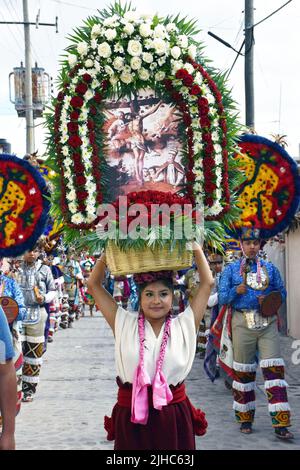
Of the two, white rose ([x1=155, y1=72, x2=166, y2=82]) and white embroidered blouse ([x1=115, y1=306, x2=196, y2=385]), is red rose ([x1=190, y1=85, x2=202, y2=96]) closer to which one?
white rose ([x1=155, y1=72, x2=166, y2=82])

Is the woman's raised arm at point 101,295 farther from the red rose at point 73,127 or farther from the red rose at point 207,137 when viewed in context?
the red rose at point 207,137

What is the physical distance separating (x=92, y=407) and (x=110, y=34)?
5.53m

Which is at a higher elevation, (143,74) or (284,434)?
(143,74)

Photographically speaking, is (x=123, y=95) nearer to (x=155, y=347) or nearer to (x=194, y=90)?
(x=194, y=90)

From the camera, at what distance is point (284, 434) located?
8.22 meters

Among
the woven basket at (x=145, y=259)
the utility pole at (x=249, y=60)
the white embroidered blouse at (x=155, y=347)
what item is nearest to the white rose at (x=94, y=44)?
the woven basket at (x=145, y=259)

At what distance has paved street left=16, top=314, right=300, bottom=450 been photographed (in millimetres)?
8094

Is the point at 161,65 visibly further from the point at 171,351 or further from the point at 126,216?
the point at 171,351

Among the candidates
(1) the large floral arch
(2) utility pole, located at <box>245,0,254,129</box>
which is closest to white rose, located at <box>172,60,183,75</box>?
(1) the large floral arch

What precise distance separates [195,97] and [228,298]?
3.84 meters

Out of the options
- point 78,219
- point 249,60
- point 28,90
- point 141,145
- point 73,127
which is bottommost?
point 78,219

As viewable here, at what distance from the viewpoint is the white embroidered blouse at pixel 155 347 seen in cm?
515

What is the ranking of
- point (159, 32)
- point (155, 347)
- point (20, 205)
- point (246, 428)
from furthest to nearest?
point (246, 428), point (20, 205), point (159, 32), point (155, 347)

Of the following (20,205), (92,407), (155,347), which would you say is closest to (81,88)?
(155,347)
